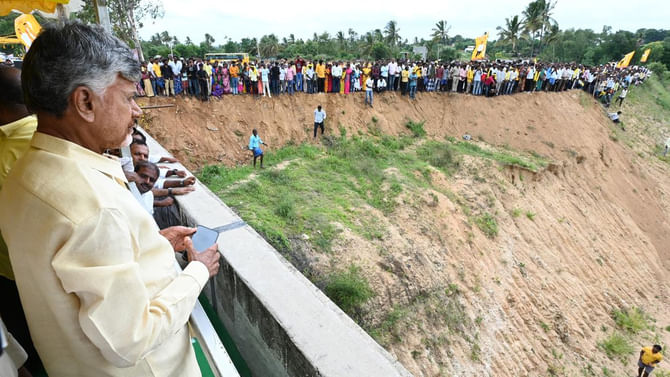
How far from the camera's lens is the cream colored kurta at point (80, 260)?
0.91 meters

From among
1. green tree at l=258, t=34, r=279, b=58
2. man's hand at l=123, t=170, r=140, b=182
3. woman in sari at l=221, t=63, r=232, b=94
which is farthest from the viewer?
green tree at l=258, t=34, r=279, b=58

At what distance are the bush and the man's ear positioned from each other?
5.58 meters

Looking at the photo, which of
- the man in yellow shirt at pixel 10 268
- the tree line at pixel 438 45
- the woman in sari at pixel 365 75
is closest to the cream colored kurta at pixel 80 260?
the man in yellow shirt at pixel 10 268

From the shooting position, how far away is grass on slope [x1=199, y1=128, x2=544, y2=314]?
693 centimetres

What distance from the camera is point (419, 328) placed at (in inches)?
275

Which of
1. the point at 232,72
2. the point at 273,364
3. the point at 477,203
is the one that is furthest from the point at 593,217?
the point at 273,364

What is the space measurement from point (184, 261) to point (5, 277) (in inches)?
41.8

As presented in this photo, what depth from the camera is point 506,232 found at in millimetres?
11859

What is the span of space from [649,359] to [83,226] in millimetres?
11999

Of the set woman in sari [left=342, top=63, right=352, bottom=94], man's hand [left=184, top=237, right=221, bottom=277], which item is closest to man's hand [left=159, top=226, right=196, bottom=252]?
man's hand [left=184, top=237, right=221, bottom=277]

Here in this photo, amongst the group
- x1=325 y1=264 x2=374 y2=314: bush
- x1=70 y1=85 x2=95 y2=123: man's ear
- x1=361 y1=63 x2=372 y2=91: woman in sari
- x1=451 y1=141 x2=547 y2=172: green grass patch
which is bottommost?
x1=451 y1=141 x2=547 y2=172: green grass patch

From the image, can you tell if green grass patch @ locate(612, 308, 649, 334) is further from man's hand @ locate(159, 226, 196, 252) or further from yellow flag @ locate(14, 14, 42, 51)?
yellow flag @ locate(14, 14, 42, 51)

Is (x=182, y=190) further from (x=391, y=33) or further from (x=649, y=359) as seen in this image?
(x=391, y=33)

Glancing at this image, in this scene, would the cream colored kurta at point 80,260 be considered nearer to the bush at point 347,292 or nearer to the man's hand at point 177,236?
the man's hand at point 177,236
